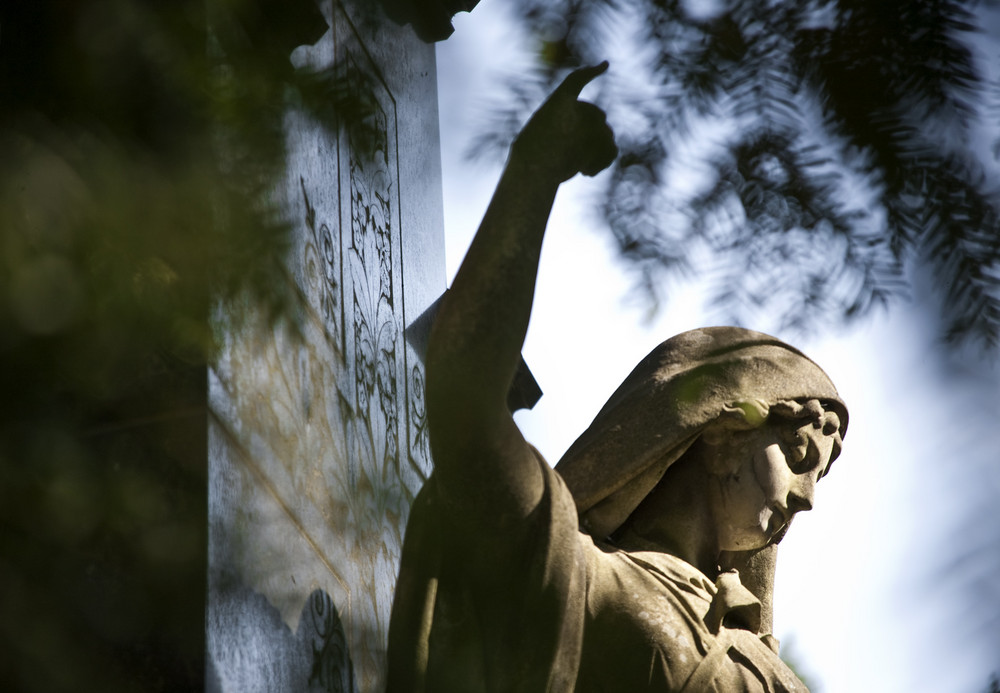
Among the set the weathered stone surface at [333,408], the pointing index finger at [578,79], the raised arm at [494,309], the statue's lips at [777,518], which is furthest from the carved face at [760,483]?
the pointing index finger at [578,79]

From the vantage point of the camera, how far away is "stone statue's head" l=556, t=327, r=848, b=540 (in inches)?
138

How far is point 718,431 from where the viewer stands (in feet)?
11.8

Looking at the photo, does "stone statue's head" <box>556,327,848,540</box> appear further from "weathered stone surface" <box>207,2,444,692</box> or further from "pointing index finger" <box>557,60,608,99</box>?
"pointing index finger" <box>557,60,608,99</box>

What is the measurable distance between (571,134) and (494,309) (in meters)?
0.32

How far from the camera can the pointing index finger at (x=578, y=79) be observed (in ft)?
8.09

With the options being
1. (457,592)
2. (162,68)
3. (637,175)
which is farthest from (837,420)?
(162,68)

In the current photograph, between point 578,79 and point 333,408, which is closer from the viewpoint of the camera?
point 578,79

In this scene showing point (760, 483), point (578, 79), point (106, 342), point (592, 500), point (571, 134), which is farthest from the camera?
point (760, 483)

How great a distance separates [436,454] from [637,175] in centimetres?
64

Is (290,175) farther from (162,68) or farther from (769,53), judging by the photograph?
(769,53)

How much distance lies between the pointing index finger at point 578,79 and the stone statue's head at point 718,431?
1.02 metres

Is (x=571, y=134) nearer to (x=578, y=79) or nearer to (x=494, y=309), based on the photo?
(x=578, y=79)

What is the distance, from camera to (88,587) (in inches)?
107

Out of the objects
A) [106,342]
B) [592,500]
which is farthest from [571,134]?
[592,500]
